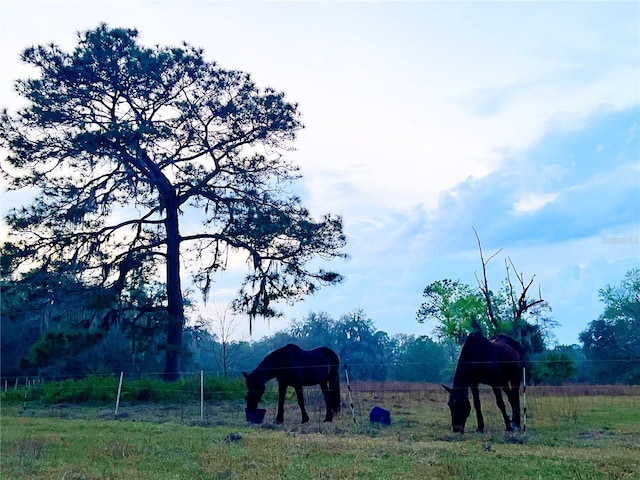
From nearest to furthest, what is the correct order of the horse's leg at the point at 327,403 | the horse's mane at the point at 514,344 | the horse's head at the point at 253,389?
1. the horse's mane at the point at 514,344
2. the horse's head at the point at 253,389
3. the horse's leg at the point at 327,403

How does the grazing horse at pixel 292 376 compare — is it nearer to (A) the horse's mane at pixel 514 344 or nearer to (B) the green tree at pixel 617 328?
(A) the horse's mane at pixel 514 344

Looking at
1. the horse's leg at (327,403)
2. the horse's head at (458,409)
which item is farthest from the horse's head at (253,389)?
the horse's head at (458,409)

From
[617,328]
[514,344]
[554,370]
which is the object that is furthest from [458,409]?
[617,328]

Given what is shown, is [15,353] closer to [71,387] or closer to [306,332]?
[71,387]

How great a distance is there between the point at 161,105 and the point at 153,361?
44.9 ft

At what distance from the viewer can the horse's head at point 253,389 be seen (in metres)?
15.5

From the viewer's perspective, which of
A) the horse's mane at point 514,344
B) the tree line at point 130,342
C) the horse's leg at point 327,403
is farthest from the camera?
the tree line at point 130,342

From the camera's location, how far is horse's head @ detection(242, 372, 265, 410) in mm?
15469

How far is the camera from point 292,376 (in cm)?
1554

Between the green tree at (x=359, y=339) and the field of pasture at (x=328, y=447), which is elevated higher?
the green tree at (x=359, y=339)

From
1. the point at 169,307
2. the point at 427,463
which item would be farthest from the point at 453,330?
the point at 427,463

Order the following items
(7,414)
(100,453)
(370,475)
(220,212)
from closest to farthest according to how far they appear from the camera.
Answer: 1. (370,475)
2. (100,453)
3. (7,414)
4. (220,212)

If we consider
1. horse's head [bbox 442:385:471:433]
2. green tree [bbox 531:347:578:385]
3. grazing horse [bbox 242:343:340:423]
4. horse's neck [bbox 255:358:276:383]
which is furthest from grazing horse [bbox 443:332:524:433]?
green tree [bbox 531:347:578:385]

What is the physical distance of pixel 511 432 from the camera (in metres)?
12.3
